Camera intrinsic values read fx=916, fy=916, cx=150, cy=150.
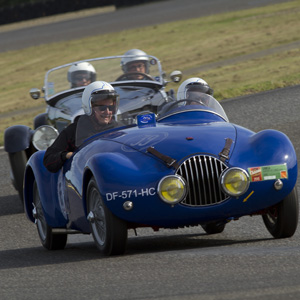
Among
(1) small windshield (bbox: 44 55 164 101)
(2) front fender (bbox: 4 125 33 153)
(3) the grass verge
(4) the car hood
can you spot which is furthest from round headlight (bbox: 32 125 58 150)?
(3) the grass verge

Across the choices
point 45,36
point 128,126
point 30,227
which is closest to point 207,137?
point 128,126

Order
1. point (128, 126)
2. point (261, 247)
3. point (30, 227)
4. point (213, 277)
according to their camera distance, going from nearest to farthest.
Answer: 1. point (213, 277)
2. point (261, 247)
3. point (128, 126)
4. point (30, 227)

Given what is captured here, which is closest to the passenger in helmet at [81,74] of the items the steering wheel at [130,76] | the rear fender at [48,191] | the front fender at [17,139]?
the steering wheel at [130,76]

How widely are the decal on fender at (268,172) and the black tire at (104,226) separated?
0.97 metres

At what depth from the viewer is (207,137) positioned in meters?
6.63

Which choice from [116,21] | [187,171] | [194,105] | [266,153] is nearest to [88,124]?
[194,105]

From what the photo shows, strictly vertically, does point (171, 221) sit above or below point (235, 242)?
above

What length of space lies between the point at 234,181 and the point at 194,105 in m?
1.53

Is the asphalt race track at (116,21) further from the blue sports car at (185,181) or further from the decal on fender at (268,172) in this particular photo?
the decal on fender at (268,172)

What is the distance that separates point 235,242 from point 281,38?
64.4 ft

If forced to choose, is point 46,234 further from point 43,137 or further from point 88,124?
point 43,137

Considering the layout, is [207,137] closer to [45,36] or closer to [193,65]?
[193,65]

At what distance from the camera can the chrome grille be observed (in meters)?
6.34

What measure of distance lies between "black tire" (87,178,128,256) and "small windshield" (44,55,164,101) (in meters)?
6.08
